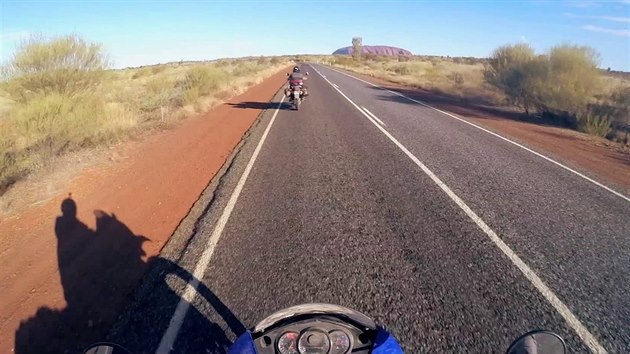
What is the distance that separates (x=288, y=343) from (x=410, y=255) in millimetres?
3063

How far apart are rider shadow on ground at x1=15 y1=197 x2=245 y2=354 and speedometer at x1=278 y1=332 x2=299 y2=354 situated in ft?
5.08

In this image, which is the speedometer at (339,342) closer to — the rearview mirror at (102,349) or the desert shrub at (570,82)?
the rearview mirror at (102,349)

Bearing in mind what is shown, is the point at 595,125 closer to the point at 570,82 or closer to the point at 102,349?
the point at 570,82

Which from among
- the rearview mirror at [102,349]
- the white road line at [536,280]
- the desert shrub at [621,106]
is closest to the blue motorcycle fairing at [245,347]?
the rearview mirror at [102,349]

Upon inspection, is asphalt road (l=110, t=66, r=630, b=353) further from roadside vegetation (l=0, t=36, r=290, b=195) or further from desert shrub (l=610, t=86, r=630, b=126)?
desert shrub (l=610, t=86, r=630, b=126)

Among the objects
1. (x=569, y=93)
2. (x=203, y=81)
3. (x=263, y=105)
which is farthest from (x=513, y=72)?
(x=203, y=81)

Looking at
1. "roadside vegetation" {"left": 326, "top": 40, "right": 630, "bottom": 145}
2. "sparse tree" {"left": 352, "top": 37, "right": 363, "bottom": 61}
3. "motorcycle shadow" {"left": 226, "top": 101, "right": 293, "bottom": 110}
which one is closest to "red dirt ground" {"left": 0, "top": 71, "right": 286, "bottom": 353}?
"motorcycle shadow" {"left": 226, "top": 101, "right": 293, "bottom": 110}

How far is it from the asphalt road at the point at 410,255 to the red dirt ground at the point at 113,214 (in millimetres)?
500

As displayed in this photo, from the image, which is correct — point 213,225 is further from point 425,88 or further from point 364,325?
point 425,88

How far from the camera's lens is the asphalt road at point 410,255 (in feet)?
11.7

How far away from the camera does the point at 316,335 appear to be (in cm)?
192

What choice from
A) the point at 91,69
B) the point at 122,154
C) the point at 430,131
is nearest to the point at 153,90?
the point at 91,69

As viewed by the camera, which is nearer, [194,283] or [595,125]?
[194,283]

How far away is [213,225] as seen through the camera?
567 cm
